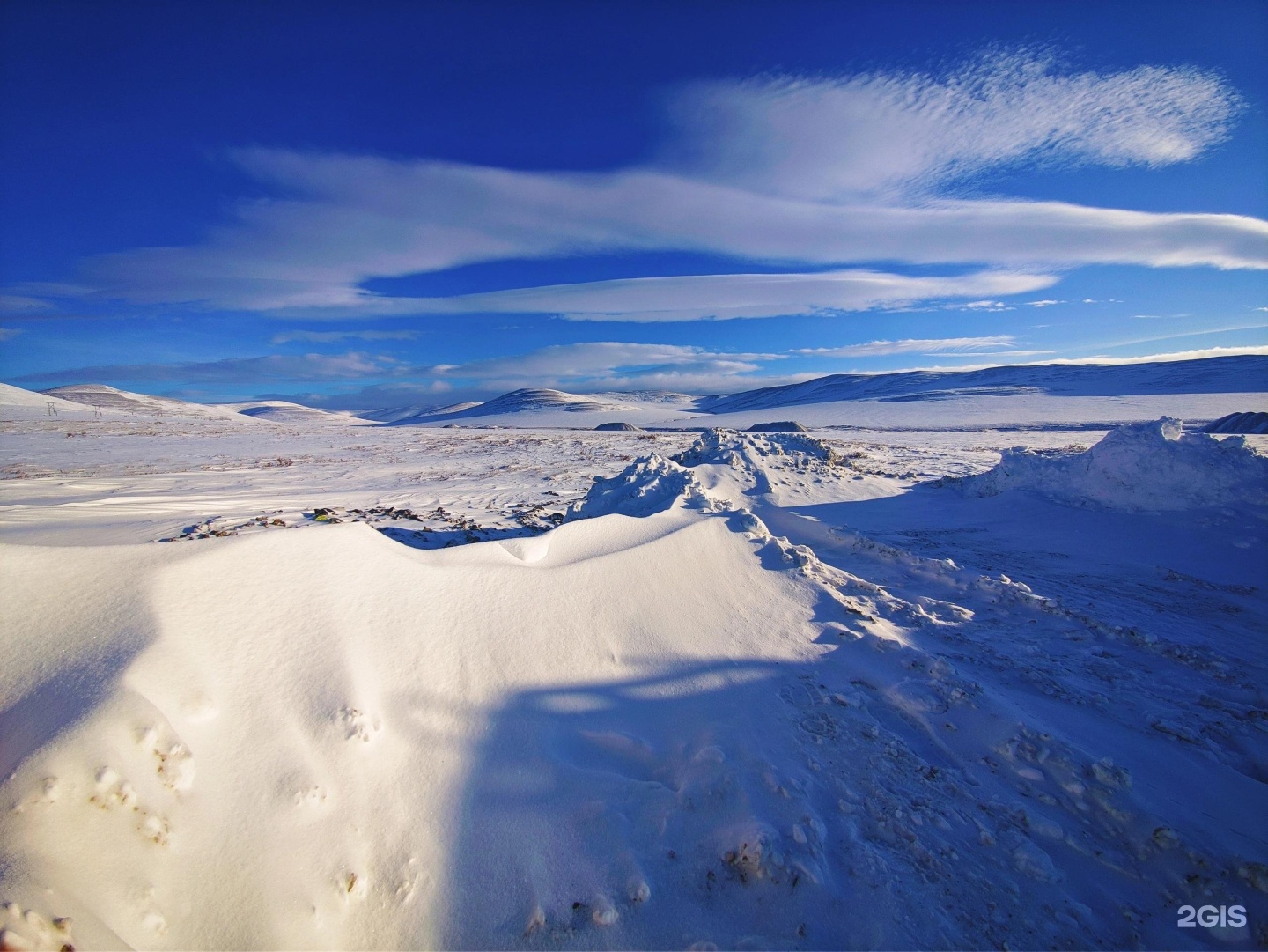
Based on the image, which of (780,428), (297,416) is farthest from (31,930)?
(297,416)

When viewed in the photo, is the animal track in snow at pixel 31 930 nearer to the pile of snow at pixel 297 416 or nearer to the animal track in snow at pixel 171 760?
the animal track in snow at pixel 171 760

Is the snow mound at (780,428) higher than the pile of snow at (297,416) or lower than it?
lower

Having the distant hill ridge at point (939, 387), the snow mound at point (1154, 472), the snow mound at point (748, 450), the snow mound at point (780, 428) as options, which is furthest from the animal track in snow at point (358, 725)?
the distant hill ridge at point (939, 387)

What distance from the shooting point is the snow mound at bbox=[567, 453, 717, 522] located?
6.13 m

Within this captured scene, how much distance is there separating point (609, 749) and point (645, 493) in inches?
167

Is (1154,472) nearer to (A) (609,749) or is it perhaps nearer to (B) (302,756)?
(A) (609,749)

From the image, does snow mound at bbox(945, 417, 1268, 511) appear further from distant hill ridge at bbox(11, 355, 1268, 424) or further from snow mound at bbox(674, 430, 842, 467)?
distant hill ridge at bbox(11, 355, 1268, 424)

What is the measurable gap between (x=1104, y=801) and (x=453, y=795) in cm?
274

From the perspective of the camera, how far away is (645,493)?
21.7 feet

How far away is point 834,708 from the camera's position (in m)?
2.89

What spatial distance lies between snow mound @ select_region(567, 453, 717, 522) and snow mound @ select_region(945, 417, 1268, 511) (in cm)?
510

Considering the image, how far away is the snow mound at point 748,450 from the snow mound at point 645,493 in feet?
6.29

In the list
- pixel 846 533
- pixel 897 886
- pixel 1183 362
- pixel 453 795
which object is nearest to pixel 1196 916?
pixel 897 886

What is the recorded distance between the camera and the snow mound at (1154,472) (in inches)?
238
